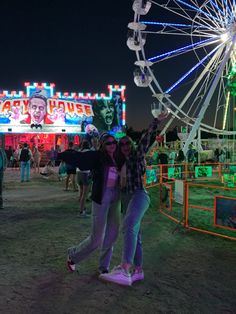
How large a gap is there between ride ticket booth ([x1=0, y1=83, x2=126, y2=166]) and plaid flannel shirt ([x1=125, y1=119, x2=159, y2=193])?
20.1 metres

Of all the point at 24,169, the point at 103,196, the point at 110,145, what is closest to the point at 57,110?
the point at 24,169

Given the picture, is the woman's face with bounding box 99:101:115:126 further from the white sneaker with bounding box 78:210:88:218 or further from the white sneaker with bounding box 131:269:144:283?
the white sneaker with bounding box 131:269:144:283

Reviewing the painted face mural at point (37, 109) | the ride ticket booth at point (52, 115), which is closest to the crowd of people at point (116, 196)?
the ride ticket booth at point (52, 115)

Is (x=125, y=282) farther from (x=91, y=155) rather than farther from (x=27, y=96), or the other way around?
(x=27, y=96)

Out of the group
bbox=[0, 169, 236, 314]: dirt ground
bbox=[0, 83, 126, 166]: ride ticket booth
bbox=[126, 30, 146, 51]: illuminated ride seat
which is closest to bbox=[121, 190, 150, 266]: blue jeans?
bbox=[0, 169, 236, 314]: dirt ground

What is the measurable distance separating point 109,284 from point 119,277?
0.43 ft

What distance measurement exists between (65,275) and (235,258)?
92.3 inches

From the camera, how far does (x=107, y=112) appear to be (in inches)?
1006

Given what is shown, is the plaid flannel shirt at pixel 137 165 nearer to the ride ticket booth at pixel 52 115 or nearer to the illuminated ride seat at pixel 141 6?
the illuminated ride seat at pixel 141 6

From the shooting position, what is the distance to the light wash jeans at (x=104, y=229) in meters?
4.07

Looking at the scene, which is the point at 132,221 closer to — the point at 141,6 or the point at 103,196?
the point at 103,196

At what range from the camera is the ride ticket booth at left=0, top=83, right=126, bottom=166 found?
24.3 meters

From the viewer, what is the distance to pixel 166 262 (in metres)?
4.84

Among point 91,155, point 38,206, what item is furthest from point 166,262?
point 38,206
